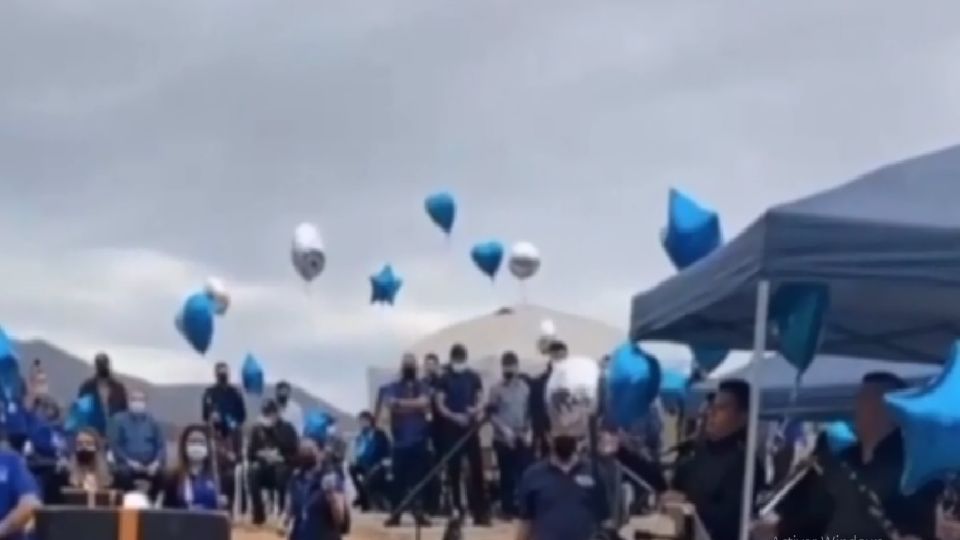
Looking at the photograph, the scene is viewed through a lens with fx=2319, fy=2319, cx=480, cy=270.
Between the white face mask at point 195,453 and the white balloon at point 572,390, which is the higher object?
the white balloon at point 572,390

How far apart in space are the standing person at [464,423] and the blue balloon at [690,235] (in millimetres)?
6717

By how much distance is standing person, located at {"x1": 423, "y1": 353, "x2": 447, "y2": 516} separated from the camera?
1986cm

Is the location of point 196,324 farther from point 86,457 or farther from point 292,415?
point 86,457

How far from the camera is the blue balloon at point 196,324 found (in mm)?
24938

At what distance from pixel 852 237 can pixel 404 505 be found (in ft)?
37.2

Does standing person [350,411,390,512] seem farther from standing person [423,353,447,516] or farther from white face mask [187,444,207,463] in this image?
white face mask [187,444,207,463]

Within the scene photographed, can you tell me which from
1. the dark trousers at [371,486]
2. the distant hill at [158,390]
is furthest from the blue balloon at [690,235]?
the distant hill at [158,390]

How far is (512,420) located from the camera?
1988cm

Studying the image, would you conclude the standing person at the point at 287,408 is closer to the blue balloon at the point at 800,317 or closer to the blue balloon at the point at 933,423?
the blue balloon at the point at 800,317

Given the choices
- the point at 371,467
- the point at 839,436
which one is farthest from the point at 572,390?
the point at 371,467

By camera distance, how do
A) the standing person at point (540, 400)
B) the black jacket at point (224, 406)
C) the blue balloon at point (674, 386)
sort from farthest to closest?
the black jacket at point (224, 406), the standing person at point (540, 400), the blue balloon at point (674, 386)

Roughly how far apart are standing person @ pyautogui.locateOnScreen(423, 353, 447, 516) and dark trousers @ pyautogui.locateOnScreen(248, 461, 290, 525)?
7.39 ft

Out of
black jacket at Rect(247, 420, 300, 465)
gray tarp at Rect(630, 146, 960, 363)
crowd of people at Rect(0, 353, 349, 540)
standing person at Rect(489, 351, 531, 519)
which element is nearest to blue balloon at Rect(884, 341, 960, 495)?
gray tarp at Rect(630, 146, 960, 363)

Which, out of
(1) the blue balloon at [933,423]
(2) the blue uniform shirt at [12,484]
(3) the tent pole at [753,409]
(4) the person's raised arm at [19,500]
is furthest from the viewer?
(2) the blue uniform shirt at [12,484]
